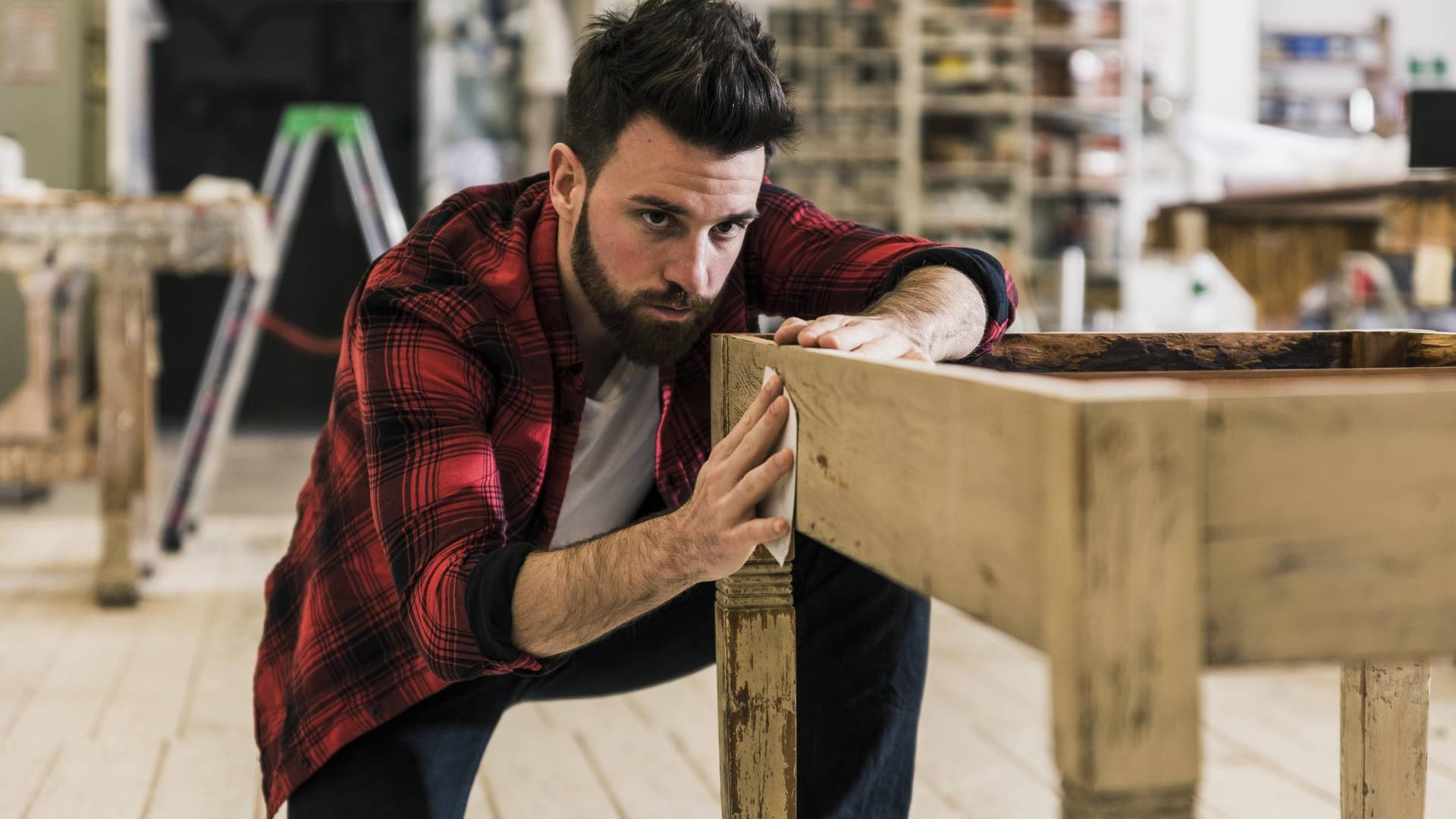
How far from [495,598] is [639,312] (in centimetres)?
37

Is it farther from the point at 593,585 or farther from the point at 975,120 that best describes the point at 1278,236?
the point at 975,120

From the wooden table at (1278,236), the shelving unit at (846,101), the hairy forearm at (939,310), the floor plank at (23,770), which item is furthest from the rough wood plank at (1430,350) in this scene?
the shelving unit at (846,101)

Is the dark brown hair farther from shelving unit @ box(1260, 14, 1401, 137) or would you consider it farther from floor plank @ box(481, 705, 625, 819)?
shelving unit @ box(1260, 14, 1401, 137)

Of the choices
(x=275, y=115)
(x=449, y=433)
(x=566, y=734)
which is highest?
(x=275, y=115)

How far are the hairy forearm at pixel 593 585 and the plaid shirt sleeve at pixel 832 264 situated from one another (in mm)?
474

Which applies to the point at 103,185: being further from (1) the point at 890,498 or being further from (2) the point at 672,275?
(1) the point at 890,498

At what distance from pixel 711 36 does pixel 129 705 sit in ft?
5.66

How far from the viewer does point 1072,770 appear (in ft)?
2.11

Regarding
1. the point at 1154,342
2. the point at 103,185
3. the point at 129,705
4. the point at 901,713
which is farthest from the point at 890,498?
the point at 103,185

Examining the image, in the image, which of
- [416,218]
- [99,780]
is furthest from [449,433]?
[416,218]

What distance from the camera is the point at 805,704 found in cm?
154

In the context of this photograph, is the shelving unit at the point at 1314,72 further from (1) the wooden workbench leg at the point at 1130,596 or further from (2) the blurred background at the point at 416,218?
(1) the wooden workbench leg at the point at 1130,596

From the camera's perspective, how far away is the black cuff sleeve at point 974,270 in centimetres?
139

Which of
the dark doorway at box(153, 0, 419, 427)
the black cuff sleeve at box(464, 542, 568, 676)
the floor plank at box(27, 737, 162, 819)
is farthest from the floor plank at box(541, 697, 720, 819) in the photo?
the dark doorway at box(153, 0, 419, 427)
